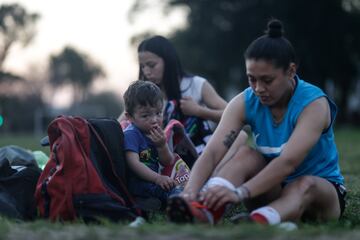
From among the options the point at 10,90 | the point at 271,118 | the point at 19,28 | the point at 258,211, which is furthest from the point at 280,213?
the point at 10,90

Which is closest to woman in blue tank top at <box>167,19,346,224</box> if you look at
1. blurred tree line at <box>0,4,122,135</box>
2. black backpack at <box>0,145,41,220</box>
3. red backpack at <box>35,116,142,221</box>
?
red backpack at <box>35,116,142,221</box>

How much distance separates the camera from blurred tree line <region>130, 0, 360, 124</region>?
30.6 meters

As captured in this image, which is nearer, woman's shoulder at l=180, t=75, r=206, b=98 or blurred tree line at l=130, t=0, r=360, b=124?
woman's shoulder at l=180, t=75, r=206, b=98

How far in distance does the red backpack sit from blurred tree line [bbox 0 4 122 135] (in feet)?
125

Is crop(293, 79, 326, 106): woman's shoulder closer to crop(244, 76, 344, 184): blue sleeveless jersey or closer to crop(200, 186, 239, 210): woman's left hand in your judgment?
crop(244, 76, 344, 184): blue sleeveless jersey

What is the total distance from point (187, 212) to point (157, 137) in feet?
4.24

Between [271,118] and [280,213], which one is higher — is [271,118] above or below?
above

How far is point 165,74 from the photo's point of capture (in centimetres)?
615

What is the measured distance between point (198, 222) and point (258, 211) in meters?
0.33

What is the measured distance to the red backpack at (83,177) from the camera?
4109mm

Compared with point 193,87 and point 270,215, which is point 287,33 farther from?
point 270,215

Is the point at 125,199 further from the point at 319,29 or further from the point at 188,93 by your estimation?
the point at 319,29

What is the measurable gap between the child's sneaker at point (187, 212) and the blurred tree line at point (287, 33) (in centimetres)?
2703

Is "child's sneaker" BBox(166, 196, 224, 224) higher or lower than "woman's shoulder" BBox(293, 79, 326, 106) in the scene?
lower
